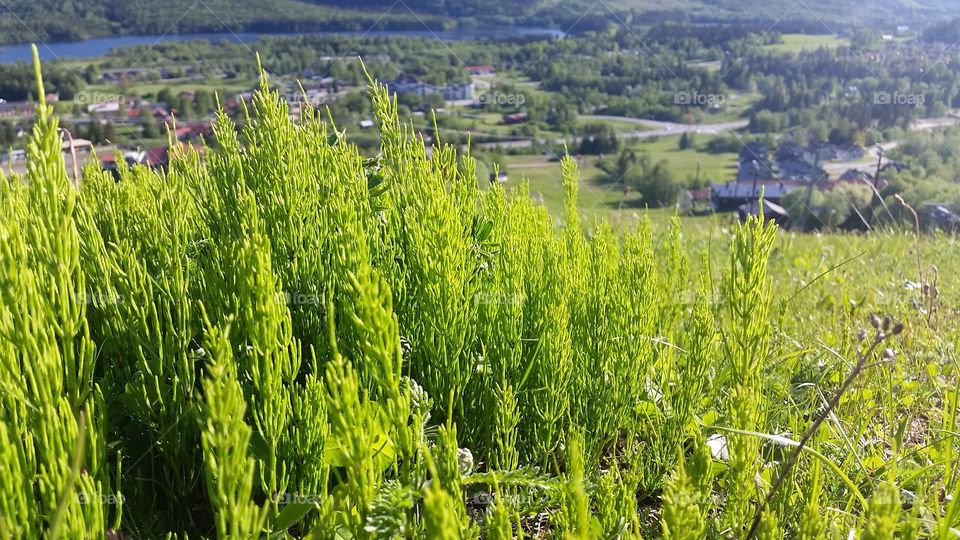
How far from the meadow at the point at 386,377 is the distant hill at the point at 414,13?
4417 centimetres

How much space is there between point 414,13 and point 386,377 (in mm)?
55641

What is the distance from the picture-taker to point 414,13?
52312mm

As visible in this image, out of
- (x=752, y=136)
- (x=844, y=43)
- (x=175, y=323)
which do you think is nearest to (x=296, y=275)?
(x=175, y=323)

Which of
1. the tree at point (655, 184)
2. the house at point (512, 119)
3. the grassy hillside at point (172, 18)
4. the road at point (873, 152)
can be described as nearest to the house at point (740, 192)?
the tree at point (655, 184)

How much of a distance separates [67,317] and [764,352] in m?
1.19

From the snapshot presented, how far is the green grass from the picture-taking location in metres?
44.4

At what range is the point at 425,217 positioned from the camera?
4.79 feet

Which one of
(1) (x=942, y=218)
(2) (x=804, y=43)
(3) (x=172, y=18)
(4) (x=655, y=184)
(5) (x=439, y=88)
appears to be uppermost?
(3) (x=172, y=18)

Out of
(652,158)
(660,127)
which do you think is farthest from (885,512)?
(660,127)

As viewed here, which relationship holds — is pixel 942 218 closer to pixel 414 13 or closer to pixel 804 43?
pixel 804 43

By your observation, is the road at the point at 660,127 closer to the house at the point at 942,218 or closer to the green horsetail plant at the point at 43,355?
the house at the point at 942,218

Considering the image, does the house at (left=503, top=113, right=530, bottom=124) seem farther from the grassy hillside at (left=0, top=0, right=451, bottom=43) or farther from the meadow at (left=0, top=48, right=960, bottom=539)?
the meadow at (left=0, top=48, right=960, bottom=539)

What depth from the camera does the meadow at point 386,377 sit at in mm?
928

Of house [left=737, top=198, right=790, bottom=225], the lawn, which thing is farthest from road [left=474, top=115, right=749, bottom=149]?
house [left=737, top=198, right=790, bottom=225]
